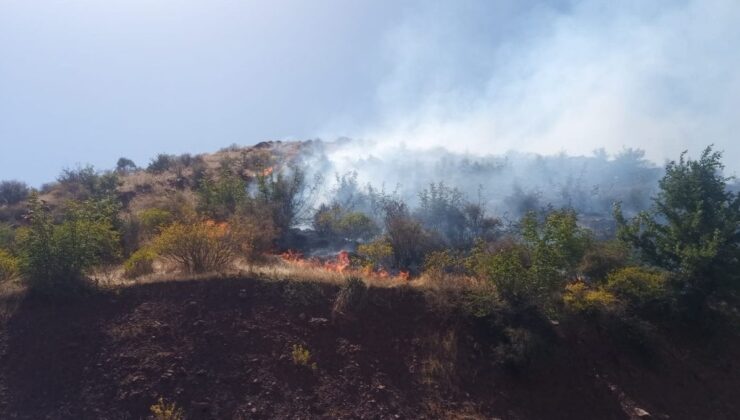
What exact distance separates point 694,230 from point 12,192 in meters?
26.2

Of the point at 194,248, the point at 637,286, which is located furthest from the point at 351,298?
the point at 637,286

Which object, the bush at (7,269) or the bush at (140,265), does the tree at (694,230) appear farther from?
the bush at (7,269)

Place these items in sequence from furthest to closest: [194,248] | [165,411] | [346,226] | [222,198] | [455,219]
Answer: [455,219] → [346,226] → [222,198] → [194,248] → [165,411]

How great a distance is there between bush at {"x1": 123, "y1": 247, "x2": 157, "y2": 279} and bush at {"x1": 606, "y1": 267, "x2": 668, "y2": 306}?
10.9 m

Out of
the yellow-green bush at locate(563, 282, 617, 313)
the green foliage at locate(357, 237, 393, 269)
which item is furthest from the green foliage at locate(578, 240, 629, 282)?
the green foliage at locate(357, 237, 393, 269)

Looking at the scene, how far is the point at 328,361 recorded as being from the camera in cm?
1141

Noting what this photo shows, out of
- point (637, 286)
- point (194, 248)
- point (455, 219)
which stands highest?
point (194, 248)

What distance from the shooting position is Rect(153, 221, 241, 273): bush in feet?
45.0

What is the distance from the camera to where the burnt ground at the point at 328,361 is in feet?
34.0

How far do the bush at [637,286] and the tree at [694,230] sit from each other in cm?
83

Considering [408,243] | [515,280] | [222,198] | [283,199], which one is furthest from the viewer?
[283,199]

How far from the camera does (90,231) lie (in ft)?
44.2

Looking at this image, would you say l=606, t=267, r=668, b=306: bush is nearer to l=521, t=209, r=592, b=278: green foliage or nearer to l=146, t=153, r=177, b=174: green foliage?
l=521, t=209, r=592, b=278: green foliage

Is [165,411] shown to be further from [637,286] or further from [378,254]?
[637,286]
